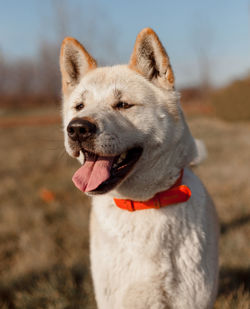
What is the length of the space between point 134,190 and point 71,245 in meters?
2.25

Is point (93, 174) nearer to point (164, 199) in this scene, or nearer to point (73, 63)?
point (164, 199)

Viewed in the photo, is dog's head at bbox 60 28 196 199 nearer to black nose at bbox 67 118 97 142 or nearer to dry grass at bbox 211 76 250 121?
black nose at bbox 67 118 97 142

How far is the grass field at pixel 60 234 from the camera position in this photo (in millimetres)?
2838

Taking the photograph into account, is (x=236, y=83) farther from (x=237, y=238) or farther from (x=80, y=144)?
(x=80, y=144)

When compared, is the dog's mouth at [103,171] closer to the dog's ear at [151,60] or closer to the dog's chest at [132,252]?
the dog's chest at [132,252]

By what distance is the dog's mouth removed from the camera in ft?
5.80

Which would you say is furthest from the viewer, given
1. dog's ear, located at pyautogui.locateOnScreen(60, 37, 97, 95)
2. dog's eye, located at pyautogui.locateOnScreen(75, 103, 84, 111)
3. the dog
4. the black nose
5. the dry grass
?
the dry grass

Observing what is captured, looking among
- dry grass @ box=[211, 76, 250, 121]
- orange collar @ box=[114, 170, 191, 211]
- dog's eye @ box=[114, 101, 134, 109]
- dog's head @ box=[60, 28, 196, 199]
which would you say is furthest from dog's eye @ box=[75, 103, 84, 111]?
dry grass @ box=[211, 76, 250, 121]

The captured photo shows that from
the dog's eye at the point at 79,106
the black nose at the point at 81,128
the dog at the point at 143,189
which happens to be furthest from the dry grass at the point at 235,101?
the black nose at the point at 81,128

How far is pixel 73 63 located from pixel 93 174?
970 millimetres

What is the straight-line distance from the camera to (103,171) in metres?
1.80

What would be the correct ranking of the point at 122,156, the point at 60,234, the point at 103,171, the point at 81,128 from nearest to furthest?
the point at 81,128 < the point at 103,171 < the point at 122,156 < the point at 60,234

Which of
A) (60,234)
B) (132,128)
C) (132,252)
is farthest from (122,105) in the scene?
(60,234)

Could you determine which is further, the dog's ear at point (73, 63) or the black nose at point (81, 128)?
the dog's ear at point (73, 63)
